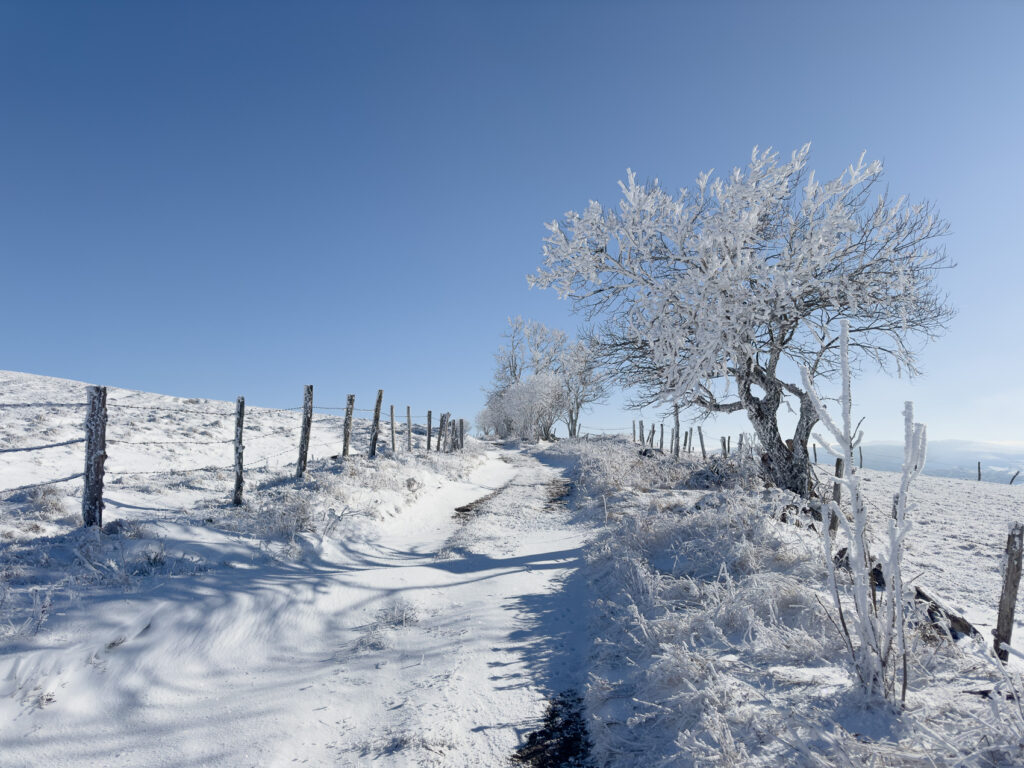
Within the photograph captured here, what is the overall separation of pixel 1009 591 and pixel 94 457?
10.8 meters

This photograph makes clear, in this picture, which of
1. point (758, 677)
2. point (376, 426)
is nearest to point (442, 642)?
point (758, 677)

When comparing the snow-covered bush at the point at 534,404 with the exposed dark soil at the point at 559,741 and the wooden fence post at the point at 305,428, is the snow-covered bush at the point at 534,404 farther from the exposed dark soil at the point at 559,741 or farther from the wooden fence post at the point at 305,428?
the exposed dark soil at the point at 559,741

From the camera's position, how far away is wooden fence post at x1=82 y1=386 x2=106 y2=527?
6809 mm

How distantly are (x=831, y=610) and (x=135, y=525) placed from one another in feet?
27.2

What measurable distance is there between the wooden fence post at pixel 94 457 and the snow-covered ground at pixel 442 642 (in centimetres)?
88

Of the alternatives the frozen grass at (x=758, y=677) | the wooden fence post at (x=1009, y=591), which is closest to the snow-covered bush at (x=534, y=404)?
the frozen grass at (x=758, y=677)

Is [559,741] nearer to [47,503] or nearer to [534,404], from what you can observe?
[47,503]

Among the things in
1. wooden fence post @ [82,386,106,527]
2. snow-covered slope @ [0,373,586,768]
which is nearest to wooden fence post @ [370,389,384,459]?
snow-covered slope @ [0,373,586,768]

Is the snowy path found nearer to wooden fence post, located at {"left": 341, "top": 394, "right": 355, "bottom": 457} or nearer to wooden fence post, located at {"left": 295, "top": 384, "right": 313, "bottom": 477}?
wooden fence post, located at {"left": 295, "top": 384, "right": 313, "bottom": 477}

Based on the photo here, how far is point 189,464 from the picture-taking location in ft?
53.7

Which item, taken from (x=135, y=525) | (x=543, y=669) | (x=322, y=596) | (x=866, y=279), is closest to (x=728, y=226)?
(x=866, y=279)

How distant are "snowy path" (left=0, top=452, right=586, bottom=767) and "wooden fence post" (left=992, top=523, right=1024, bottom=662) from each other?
11.8 ft

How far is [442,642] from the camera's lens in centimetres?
497

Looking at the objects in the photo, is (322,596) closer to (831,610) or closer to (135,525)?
(135,525)
